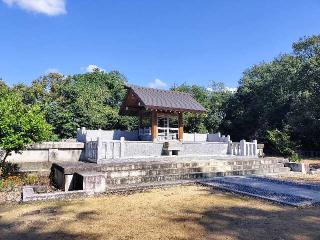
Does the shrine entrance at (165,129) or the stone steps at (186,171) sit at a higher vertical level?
the shrine entrance at (165,129)

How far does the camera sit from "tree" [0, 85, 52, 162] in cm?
1082

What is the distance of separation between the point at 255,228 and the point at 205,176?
22.2 ft

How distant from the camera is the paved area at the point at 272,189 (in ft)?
30.0

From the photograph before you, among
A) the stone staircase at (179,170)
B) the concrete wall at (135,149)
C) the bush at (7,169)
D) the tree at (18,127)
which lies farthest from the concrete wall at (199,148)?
the bush at (7,169)

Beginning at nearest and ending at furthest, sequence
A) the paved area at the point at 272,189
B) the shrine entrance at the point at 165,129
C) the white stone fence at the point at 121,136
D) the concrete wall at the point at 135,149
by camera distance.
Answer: the paved area at the point at 272,189, the concrete wall at the point at 135,149, the white stone fence at the point at 121,136, the shrine entrance at the point at 165,129

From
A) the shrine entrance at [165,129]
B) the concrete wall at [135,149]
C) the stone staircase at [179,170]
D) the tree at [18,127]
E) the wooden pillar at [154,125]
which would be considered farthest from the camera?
the shrine entrance at [165,129]

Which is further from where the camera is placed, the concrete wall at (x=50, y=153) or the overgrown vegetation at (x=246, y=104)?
the overgrown vegetation at (x=246, y=104)

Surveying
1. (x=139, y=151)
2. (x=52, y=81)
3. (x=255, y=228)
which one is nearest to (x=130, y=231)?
(x=255, y=228)

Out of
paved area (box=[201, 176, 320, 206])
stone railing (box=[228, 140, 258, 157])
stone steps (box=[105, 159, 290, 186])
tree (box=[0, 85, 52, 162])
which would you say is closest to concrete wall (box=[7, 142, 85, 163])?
tree (box=[0, 85, 52, 162])

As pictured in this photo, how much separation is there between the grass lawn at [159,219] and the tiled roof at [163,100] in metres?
10.5

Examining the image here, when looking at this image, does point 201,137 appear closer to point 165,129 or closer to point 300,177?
point 165,129

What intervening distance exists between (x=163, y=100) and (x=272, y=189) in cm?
1144

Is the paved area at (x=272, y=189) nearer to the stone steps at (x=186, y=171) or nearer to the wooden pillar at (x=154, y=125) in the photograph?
the stone steps at (x=186, y=171)

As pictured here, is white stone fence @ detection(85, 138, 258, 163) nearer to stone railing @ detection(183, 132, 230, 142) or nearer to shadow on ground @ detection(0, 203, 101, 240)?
stone railing @ detection(183, 132, 230, 142)
